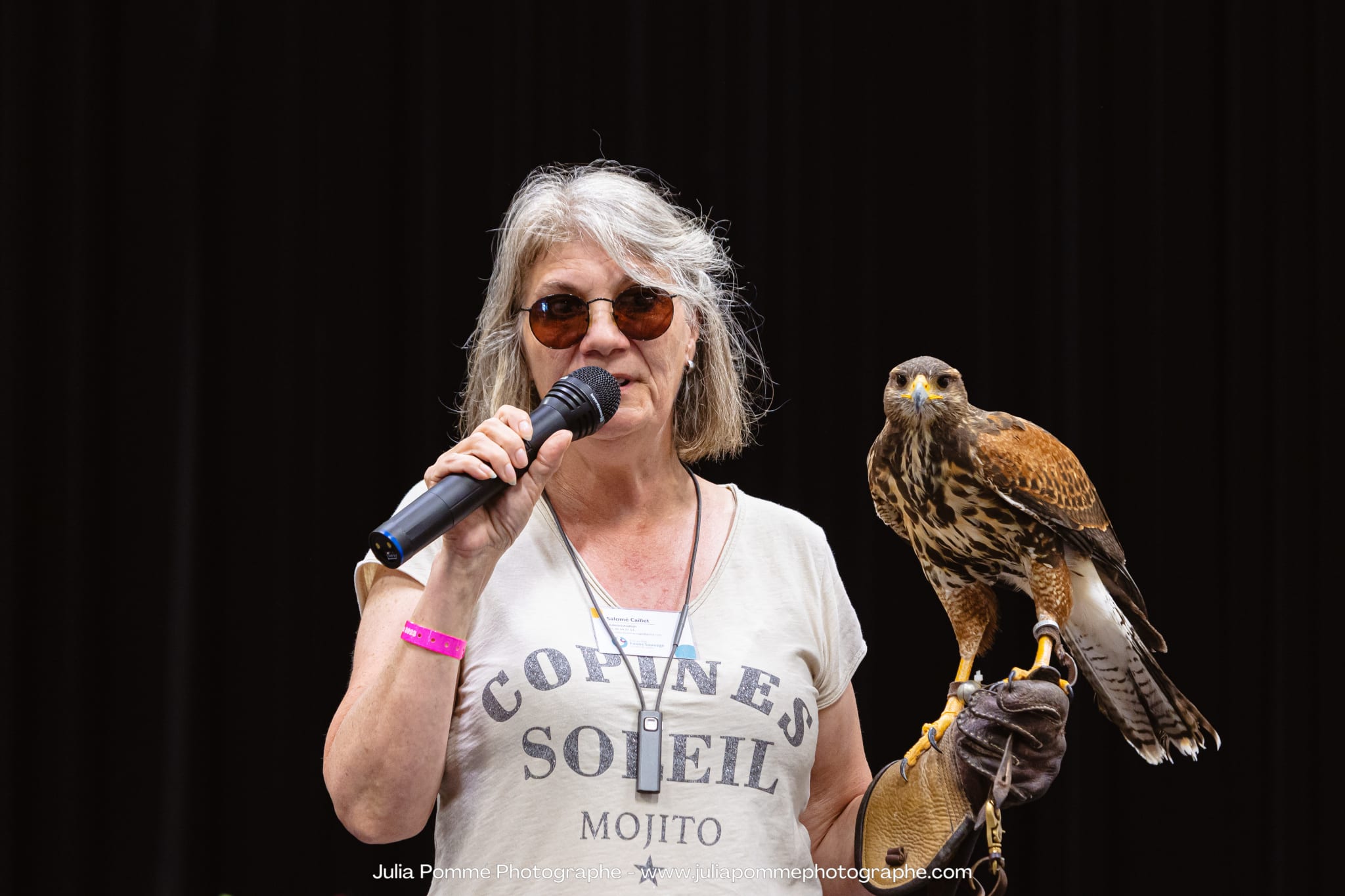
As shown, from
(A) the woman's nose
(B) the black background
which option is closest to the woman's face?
(A) the woman's nose

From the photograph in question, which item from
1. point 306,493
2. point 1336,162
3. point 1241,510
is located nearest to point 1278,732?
point 1241,510

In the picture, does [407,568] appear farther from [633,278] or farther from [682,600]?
[633,278]

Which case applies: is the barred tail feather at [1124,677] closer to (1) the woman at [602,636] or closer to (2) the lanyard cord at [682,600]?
(1) the woman at [602,636]

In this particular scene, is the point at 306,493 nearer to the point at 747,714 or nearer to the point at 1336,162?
the point at 747,714

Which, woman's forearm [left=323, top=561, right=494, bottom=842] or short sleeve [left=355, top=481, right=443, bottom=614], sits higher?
short sleeve [left=355, top=481, right=443, bottom=614]

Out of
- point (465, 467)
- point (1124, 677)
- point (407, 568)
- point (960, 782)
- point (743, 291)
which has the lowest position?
point (960, 782)

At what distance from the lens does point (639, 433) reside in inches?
57.6

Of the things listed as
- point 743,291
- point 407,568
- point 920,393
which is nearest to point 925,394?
point 920,393

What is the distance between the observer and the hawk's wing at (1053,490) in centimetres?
122

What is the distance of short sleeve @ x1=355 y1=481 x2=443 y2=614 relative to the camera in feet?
4.33

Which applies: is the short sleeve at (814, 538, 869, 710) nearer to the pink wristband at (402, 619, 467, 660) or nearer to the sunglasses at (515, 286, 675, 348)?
the sunglasses at (515, 286, 675, 348)

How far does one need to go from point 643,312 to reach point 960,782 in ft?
2.14

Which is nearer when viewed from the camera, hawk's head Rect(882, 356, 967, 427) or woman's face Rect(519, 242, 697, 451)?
hawk's head Rect(882, 356, 967, 427)

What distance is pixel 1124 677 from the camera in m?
1.30
